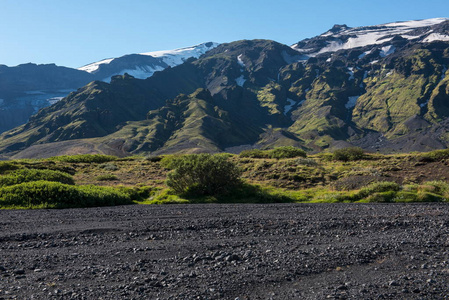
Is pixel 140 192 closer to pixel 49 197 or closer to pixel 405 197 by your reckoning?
pixel 49 197

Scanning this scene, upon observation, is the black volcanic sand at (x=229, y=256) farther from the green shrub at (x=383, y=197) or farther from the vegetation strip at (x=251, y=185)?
the vegetation strip at (x=251, y=185)

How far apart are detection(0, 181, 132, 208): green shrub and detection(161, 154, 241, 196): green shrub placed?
17.4 ft

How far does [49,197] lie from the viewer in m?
22.9

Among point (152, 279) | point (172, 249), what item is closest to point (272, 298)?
point (152, 279)

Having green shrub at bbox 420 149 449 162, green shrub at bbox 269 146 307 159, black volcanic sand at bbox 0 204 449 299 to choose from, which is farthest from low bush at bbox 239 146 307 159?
black volcanic sand at bbox 0 204 449 299

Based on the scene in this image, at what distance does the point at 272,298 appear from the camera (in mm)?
8219

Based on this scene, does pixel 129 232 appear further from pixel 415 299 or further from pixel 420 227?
pixel 420 227

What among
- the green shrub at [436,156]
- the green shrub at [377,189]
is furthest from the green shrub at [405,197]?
the green shrub at [436,156]

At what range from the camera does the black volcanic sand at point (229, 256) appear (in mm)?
8617

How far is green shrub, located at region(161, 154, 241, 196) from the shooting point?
2742 centimetres

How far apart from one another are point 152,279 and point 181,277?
2.37 ft

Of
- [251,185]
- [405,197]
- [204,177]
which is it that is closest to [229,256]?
[405,197]

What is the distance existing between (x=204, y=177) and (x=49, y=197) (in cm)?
1051

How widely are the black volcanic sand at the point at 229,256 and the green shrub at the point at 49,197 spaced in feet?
15.6
